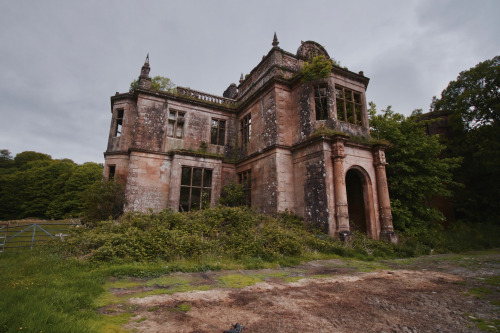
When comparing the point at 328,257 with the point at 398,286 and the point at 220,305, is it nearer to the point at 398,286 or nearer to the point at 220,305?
the point at 398,286

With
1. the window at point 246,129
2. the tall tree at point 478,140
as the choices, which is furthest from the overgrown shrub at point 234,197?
the tall tree at point 478,140

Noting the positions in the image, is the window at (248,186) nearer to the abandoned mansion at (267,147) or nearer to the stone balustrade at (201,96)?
the abandoned mansion at (267,147)

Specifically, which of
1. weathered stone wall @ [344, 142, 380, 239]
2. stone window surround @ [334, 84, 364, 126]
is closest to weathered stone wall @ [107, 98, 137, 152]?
stone window surround @ [334, 84, 364, 126]

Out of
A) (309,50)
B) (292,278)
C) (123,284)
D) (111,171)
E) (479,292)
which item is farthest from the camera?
(111,171)

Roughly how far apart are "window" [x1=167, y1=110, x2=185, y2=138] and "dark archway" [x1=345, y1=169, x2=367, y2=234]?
10408 mm

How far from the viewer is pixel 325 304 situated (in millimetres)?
3340

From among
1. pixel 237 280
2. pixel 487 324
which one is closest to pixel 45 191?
pixel 237 280

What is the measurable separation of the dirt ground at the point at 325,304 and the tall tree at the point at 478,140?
1543 centimetres

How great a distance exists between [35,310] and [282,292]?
130 inches

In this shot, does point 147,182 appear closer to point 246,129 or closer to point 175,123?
point 175,123

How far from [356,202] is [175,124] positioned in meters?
11.5

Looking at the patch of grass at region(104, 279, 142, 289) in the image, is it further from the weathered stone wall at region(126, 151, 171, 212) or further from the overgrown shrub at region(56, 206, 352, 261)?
the weathered stone wall at region(126, 151, 171, 212)

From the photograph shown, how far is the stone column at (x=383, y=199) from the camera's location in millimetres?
10055

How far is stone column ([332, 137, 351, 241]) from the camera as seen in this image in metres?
9.18
